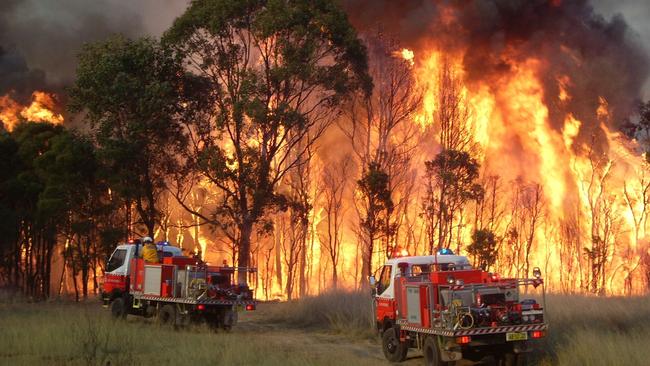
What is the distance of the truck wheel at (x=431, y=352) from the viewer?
1301 centimetres

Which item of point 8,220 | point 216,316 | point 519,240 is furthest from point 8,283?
point 519,240

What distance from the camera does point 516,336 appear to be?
40.8ft

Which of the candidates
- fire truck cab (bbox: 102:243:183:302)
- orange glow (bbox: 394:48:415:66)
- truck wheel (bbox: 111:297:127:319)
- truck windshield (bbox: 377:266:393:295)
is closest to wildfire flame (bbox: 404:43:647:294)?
orange glow (bbox: 394:48:415:66)

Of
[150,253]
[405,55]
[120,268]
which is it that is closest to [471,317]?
[150,253]

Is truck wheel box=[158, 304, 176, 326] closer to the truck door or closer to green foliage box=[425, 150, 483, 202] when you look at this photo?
the truck door

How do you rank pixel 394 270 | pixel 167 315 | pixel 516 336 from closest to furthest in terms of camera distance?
1. pixel 516 336
2. pixel 394 270
3. pixel 167 315

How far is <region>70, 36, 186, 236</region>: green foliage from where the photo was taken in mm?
32031

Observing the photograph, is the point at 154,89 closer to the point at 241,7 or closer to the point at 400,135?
the point at 241,7

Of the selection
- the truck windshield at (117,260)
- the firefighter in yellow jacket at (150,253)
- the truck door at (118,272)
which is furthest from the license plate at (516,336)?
the truck windshield at (117,260)

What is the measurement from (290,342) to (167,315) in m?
3.96

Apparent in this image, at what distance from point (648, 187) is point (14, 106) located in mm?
45965

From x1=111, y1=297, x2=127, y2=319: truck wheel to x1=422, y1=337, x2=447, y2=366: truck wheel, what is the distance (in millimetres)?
11915

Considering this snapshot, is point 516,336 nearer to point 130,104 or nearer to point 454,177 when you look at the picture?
point 130,104

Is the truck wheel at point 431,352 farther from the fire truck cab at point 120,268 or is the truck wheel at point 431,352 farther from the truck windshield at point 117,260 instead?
the truck windshield at point 117,260
